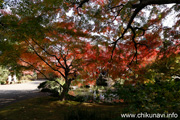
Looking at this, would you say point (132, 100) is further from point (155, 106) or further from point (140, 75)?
point (140, 75)

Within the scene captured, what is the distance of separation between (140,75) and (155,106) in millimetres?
4260

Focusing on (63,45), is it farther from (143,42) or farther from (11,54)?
(143,42)

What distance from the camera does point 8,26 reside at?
4.68m

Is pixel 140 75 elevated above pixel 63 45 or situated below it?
below

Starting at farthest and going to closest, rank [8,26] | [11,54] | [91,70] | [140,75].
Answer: [91,70] < [140,75] < [11,54] < [8,26]

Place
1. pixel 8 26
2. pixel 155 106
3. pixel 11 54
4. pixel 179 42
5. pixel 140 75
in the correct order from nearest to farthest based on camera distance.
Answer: pixel 155 106
pixel 8 26
pixel 179 42
pixel 11 54
pixel 140 75

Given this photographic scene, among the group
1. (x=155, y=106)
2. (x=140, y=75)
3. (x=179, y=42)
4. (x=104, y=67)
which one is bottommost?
(x=155, y=106)

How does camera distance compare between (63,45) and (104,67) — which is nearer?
(63,45)

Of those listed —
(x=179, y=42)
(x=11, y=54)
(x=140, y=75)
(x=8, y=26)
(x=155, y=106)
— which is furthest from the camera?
(x=140, y=75)

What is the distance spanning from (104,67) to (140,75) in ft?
7.02

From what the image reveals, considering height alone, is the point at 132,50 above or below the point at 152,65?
above

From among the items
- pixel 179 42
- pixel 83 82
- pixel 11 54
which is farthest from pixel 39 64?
pixel 179 42

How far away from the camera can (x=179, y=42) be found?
215 inches

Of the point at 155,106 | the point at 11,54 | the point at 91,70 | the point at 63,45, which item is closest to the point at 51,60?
the point at 63,45
